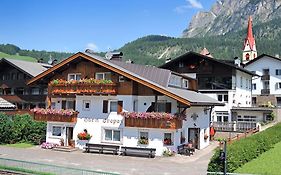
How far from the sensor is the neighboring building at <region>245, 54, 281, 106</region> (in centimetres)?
5434

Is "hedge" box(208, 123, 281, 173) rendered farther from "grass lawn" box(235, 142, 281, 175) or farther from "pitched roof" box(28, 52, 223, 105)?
"pitched roof" box(28, 52, 223, 105)

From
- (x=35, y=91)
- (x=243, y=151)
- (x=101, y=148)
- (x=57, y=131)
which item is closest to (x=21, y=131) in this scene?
(x=57, y=131)

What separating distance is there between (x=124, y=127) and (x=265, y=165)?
12145mm

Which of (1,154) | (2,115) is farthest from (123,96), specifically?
(2,115)

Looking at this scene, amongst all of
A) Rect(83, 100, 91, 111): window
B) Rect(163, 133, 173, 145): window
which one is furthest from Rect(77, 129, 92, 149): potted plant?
Rect(163, 133, 173, 145): window

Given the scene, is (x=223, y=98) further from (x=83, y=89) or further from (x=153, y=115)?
(x=83, y=89)

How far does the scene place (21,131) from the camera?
33.9 m

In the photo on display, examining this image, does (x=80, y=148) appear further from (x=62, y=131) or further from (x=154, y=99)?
(x=154, y=99)

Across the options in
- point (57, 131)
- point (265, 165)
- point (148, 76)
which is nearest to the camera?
point (265, 165)

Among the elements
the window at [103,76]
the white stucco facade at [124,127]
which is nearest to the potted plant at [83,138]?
the white stucco facade at [124,127]

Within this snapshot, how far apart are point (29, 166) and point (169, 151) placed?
34.7 ft

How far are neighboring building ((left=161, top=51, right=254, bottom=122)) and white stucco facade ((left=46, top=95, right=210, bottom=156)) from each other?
11589mm

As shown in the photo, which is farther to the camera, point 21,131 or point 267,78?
point 267,78

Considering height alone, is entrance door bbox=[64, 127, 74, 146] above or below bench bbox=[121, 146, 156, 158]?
above
